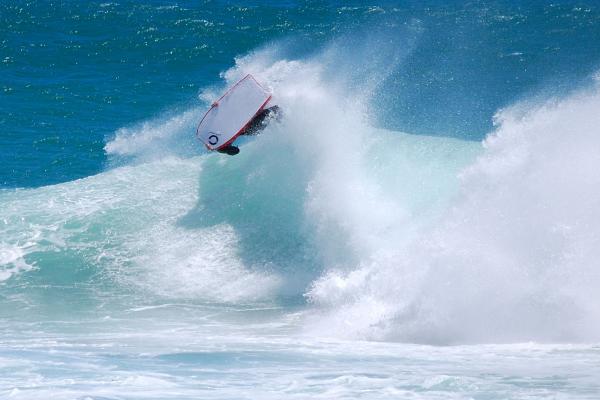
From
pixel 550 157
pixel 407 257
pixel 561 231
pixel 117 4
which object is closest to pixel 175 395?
pixel 407 257

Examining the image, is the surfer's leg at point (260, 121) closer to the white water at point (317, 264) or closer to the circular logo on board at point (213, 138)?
the white water at point (317, 264)

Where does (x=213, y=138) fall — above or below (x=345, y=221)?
above

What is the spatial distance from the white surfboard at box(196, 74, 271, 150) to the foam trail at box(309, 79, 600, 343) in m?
4.06

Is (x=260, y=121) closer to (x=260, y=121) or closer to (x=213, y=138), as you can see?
(x=260, y=121)

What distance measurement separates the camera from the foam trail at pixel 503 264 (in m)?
10.9

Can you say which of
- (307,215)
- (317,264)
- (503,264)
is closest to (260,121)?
(307,215)

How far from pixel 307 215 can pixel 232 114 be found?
274 cm

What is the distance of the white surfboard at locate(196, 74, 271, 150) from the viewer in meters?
16.1

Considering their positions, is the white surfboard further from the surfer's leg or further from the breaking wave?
the breaking wave

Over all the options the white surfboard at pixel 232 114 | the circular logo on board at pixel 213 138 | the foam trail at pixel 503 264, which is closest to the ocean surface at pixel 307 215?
the foam trail at pixel 503 264

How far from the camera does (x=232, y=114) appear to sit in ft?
53.7

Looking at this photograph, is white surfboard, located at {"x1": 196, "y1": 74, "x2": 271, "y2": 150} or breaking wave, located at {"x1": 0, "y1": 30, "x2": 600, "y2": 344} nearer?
breaking wave, located at {"x1": 0, "y1": 30, "x2": 600, "y2": 344}

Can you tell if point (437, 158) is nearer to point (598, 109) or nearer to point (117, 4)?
point (598, 109)

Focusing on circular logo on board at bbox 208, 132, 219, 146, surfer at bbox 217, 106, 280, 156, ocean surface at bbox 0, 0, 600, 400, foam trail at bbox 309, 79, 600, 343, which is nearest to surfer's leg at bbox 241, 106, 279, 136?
surfer at bbox 217, 106, 280, 156
